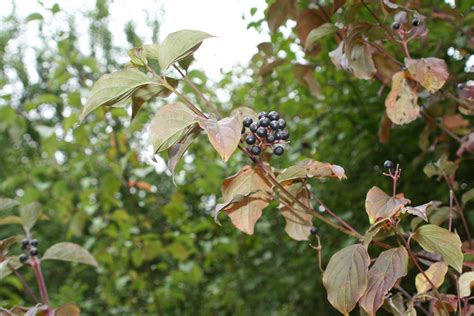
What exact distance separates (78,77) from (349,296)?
1882 mm

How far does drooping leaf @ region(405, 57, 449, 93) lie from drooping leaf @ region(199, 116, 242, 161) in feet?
1.51

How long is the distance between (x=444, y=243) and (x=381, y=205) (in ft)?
0.34

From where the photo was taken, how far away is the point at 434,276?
33.0 inches

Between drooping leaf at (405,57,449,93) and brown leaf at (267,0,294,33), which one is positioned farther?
brown leaf at (267,0,294,33)

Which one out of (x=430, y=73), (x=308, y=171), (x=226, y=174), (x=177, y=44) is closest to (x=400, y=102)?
(x=430, y=73)

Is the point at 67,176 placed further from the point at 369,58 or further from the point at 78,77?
the point at 369,58

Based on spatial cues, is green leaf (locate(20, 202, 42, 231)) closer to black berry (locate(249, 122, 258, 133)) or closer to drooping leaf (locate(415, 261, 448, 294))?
black berry (locate(249, 122, 258, 133))

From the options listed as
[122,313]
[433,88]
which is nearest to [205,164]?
[122,313]

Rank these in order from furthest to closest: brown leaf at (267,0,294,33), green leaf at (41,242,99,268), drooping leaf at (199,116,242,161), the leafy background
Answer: the leafy background → brown leaf at (267,0,294,33) → green leaf at (41,242,99,268) → drooping leaf at (199,116,242,161)

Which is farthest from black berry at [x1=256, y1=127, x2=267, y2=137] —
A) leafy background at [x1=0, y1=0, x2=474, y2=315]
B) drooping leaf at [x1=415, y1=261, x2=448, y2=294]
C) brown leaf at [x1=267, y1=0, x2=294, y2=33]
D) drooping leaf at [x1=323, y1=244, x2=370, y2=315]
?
leafy background at [x1=0, y1=0, x2=474, y2=315]

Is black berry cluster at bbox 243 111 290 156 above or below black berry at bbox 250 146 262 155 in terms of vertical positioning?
above

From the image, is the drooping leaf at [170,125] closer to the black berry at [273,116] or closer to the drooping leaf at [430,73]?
the black berry at [273,116]

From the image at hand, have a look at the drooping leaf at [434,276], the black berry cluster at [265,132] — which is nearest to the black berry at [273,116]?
the black berry cluster at [265,132]

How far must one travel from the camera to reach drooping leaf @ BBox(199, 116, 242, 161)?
2.21 feet
